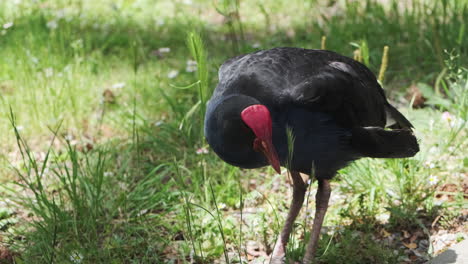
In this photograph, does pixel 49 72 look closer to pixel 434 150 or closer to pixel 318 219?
pixel 318 219

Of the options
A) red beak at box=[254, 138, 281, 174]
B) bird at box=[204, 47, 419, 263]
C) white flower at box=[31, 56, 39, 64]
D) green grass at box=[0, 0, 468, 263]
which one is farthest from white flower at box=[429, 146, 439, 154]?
white flower at box=[31, 56, 39, 64]

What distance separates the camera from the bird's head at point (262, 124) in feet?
7.84

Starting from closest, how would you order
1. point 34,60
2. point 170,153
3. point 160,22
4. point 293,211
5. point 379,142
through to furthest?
point 379,142 → point 293,211 → point 170,153 → point 34,60 → point 160,22

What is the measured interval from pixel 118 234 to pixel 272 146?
129cm

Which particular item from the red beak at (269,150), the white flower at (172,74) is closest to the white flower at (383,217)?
the red beak at (269,150)

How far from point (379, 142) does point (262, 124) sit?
2.43ft

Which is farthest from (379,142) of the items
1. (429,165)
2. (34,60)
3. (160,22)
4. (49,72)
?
(160,22)

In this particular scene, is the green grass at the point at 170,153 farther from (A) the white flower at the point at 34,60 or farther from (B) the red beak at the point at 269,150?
(B) the red beak at the point at 269,150

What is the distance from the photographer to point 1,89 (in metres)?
4.99

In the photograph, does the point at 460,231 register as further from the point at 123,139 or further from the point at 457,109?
the point at 123,139

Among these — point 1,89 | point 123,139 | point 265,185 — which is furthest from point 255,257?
point 1,89

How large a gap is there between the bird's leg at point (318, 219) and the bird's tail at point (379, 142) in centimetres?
35

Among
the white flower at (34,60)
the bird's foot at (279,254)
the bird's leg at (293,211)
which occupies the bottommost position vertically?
the bird's foot at (279,254)

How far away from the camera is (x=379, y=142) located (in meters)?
2.84
